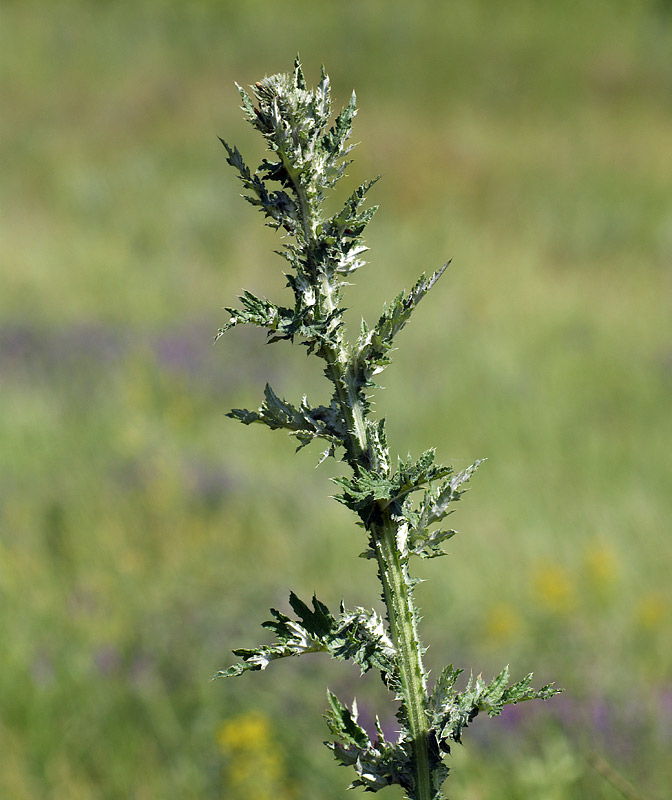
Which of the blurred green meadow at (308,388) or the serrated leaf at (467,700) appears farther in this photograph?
the blurred green meadow at (308,388)

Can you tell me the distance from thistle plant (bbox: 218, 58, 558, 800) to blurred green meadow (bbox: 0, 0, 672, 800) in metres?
1.28

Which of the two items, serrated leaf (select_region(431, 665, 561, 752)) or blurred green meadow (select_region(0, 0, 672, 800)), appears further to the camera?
blurred green meadow (select_region(0, 0, 672, 800))

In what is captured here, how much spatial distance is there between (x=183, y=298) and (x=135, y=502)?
490cm

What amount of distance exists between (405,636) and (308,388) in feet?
22.5

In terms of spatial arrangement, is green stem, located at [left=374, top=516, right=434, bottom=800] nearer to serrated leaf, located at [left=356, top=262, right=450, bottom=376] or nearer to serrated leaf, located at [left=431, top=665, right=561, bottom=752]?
serrated leaf, located at [left=431, top=665, right=561, bottom=752]

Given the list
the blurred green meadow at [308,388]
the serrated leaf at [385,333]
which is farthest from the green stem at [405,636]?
the blurred green meadow at [308,388]

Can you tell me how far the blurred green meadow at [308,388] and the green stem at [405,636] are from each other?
4.25ft

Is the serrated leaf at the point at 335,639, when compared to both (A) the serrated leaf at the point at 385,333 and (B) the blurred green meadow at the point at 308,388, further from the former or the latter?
(B) the blurred green meadow at the point at 308,388

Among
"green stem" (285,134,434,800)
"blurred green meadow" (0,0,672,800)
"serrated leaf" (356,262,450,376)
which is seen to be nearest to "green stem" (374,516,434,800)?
"green stem" (285,134,434,800)

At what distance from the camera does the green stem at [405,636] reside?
655 mm

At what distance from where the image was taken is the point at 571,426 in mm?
6758

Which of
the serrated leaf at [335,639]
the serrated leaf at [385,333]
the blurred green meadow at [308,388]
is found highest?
the blurred green meadow at [308,388]

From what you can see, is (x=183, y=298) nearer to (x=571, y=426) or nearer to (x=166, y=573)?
(x=571, y=426)

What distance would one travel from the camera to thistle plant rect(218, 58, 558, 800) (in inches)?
25.4
